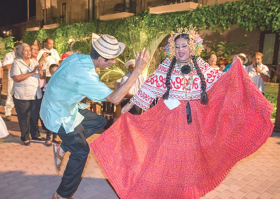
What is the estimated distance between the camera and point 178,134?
10.5 ft

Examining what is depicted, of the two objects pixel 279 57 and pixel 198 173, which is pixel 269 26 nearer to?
pixel 279 57

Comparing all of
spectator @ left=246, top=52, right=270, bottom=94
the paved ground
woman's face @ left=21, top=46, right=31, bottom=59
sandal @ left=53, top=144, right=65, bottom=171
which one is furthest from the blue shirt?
spectator @ left=246, top=52, right=270, bottom=94

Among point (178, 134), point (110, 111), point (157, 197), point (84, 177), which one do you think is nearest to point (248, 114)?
point (178, 134)

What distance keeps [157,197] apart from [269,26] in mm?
8613

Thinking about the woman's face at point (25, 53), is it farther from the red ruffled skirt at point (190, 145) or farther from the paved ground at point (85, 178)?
the red ruffled skirt at point (190, 145)

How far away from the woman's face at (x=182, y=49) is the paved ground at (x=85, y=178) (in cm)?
197

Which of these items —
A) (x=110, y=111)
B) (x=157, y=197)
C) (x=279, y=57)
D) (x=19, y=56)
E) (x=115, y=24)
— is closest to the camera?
(x=157, y=197)

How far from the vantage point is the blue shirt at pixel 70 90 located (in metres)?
2.66

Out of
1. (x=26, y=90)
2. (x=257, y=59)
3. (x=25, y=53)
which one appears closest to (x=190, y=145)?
(x=26, y=90)

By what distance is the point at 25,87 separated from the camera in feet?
17.1

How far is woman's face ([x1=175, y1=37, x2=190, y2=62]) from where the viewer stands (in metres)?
3.38

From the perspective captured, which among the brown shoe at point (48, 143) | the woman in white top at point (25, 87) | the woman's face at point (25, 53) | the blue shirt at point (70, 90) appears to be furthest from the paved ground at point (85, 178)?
the woman's face at point (25, 53)

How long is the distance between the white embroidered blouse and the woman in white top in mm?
2758

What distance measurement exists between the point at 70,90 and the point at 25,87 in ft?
9.42
